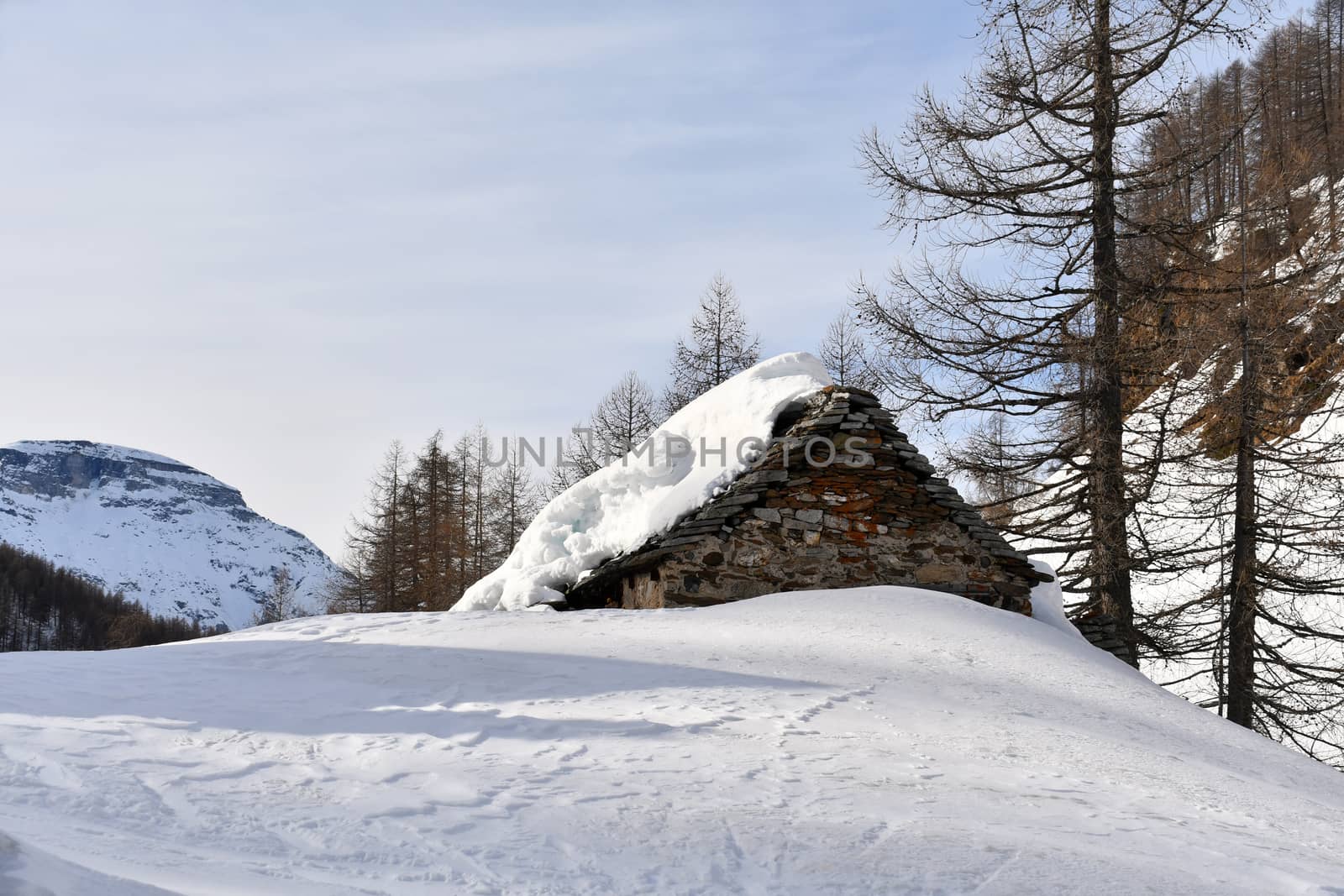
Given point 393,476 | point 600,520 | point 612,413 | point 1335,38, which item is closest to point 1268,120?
point 1335,38

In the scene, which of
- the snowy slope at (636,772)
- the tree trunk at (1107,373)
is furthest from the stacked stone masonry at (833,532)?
the tree trunk at (1107,373)

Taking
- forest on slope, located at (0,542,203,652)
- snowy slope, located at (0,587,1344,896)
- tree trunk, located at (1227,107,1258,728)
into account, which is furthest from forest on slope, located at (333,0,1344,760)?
forest on slope, located at (0,542,203,652)

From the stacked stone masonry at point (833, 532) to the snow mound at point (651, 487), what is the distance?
36 cm

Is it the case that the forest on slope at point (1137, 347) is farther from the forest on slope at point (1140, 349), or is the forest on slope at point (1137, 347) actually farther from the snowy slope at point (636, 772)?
the snowy slope at point (636, 772)

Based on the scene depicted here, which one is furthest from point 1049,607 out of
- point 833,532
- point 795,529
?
point 795,529

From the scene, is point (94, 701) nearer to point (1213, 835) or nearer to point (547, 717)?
point (547, 717)

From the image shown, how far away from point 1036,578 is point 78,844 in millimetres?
9394

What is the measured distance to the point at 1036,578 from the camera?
399 inches

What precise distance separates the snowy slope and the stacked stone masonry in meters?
2.38

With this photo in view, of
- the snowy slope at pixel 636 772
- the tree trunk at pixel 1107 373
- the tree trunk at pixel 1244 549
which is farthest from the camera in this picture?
the tree trunk at pixel 1244 549

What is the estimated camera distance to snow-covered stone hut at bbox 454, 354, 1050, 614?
9.41m

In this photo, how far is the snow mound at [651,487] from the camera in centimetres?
1010

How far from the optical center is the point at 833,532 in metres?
9.70

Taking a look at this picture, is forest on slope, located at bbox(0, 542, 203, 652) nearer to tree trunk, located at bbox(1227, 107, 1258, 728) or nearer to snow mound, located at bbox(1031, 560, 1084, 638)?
snow mound, located at bbox(1031, 560, 1084, 638)
